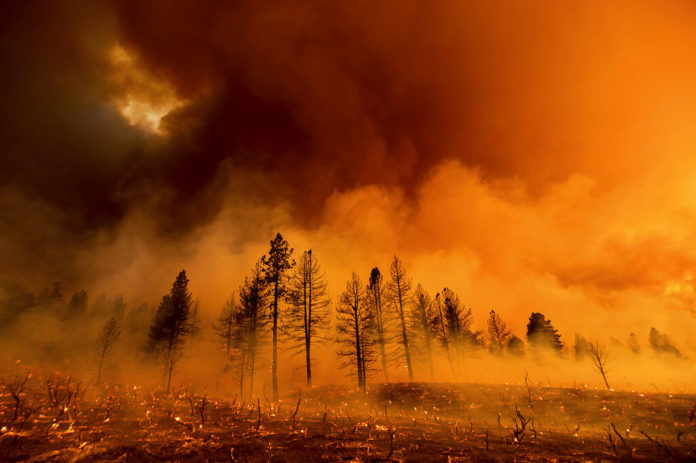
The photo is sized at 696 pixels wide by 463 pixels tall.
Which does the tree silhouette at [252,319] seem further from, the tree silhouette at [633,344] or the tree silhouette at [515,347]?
the tree silhouette at [633,344]

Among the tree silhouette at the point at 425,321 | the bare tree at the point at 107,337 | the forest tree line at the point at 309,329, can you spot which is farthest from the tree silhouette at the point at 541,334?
the bare tree at the point at 107,337

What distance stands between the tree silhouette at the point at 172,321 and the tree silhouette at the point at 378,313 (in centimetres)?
2271

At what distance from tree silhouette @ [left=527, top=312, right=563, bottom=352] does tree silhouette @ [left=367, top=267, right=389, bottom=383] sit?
30.0 meters

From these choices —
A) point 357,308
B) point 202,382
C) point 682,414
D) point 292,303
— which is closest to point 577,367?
point 682,414

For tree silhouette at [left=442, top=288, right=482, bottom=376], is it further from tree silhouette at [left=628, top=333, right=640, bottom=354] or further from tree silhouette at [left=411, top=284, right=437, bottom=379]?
tree silhouette at [left=628, top=333, right=640, bottom=354]

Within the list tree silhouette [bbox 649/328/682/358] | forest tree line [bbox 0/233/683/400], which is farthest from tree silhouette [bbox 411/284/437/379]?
tree silhouette [bbox 649/328/682/358]

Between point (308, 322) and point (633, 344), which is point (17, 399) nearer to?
point (308, 322)

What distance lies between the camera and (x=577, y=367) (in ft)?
Result: 156

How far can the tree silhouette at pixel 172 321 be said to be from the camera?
112 ft

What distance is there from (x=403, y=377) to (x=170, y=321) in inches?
1227

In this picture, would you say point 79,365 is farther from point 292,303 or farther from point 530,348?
point 530,348

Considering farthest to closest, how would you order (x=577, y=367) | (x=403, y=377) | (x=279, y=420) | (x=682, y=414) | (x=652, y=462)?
(x=577, y=367) → (x=403, y=377) → (x=682, y=414) → (x=279, y=420) → (x=652, y=462)

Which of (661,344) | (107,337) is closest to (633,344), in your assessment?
(661,344)

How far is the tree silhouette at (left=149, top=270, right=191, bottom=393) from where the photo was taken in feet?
112
